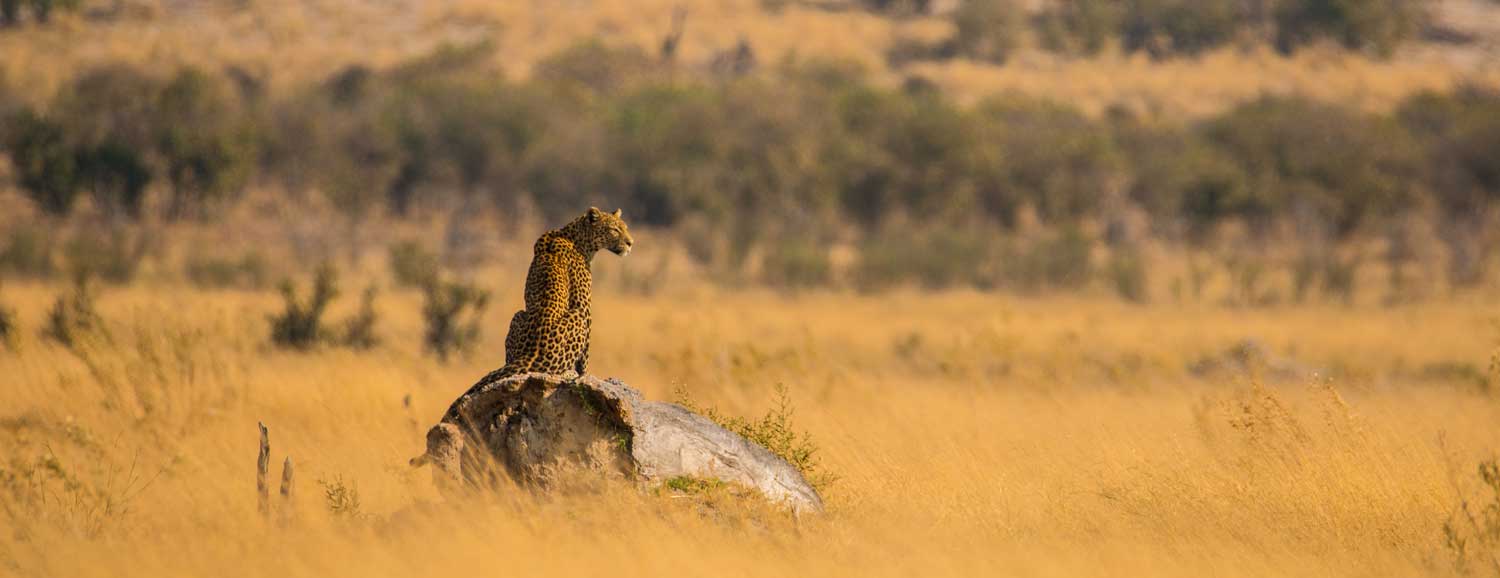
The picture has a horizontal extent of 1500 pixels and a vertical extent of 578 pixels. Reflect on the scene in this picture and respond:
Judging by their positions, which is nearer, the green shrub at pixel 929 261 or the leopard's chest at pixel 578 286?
the leopard's chest at pixel 578 286

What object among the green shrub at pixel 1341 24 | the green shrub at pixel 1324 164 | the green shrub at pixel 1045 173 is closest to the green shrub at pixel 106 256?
the green shrub at pixel 1045 173

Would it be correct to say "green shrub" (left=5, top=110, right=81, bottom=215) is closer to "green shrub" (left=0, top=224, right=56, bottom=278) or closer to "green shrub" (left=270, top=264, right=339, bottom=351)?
"green shrub" (left=0, top=224, right=56, bottom=278)

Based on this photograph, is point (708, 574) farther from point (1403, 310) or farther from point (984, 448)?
point (1403, 310)

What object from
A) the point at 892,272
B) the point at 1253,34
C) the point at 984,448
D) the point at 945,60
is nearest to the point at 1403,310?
the point at 892,272

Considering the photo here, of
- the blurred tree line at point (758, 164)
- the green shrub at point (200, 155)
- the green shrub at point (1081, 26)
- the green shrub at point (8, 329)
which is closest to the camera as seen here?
the green shrub at point (8, 329)

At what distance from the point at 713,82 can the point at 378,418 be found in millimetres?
52435

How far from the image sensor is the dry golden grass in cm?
814

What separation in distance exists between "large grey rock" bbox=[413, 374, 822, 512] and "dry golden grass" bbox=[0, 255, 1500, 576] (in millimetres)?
184

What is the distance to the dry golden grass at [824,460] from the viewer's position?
8.14 meters

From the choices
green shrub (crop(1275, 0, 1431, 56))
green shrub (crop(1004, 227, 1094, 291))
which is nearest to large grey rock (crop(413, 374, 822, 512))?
green shrub (crop(1004, 227, 1094, 291))

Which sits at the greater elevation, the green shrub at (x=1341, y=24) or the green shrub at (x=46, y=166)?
the green shrub at (x=46, y=166)

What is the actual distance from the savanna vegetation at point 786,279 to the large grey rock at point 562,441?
0.47 ft

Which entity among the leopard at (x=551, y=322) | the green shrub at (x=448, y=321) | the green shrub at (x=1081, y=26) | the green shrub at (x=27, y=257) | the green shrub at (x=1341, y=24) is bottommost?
the green shrub at (x=1341, y=24)

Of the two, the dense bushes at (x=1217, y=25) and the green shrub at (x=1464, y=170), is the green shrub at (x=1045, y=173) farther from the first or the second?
the dense bushes at (x=1217, y=25)
